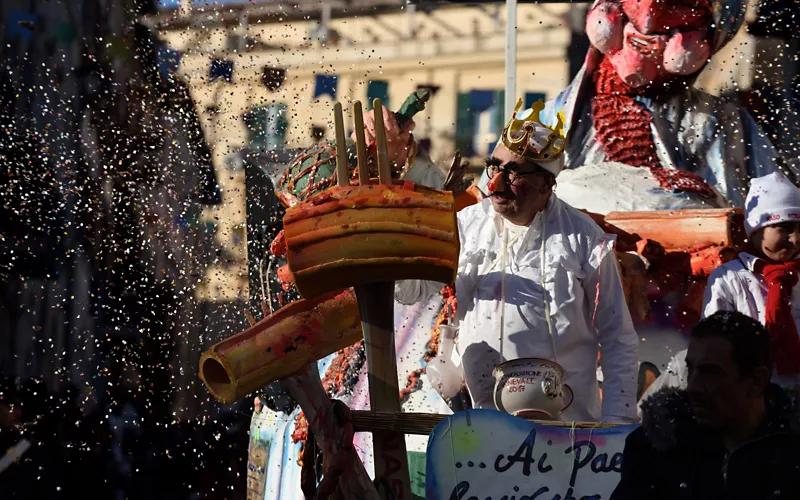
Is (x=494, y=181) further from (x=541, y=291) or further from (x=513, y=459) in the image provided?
(x=513, y=459)

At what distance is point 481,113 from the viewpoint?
5.79 metres

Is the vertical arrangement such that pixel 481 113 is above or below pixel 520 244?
above

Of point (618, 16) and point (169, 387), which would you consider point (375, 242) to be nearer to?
point (618, 16)

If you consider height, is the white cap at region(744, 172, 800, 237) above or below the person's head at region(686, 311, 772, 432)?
above

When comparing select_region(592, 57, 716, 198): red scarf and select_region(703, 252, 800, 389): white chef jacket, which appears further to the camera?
select_region(592, 57, 716, 198): red scarf

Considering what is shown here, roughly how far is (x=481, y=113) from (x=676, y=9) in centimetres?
150

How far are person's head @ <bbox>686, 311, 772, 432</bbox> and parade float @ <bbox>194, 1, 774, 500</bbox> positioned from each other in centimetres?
43

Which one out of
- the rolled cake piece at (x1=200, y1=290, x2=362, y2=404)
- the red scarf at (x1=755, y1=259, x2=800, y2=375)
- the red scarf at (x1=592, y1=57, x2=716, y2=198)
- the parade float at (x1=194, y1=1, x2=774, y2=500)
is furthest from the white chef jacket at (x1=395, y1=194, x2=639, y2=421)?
the red scarf at (x1=592, y1=57, x2=716, y2=198)

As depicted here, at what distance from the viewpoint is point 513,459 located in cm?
248

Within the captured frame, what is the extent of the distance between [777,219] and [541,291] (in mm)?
785

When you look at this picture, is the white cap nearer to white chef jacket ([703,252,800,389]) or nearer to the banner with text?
white chef jacket ([703,252,800,389])

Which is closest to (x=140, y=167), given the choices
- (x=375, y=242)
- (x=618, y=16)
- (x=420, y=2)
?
(x=420, y=2)

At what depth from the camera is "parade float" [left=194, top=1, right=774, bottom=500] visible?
2.49m

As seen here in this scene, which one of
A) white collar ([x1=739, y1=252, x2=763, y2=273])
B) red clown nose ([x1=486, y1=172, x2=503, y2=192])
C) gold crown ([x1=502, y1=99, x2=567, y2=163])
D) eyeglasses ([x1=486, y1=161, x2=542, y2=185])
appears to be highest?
gold crown ([x1=502, y1=99, x2=567, y2=163])
